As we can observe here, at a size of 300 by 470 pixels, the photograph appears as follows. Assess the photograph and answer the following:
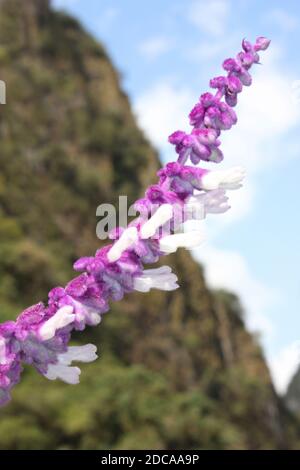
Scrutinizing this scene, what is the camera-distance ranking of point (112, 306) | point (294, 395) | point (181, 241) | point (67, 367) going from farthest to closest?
point (294, 395), point (112, 306), point (67, 367), point (181, 241)

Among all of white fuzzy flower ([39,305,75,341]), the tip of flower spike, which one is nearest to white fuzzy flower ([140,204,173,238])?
white fuzzy flower ([39,305,75,341])

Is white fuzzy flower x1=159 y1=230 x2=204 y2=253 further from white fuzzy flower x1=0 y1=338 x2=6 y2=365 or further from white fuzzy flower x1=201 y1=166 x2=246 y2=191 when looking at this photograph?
white fuzzy flower x1=0 y1=338 x2=6 y2=365

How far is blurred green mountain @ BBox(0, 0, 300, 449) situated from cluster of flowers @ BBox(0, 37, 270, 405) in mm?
8306

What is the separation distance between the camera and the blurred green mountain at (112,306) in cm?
1112

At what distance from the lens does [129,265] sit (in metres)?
0.99

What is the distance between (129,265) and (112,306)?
17651 millimetres

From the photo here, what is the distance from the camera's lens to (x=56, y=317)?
98 centimetres

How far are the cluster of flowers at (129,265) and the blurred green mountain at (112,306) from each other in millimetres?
8306

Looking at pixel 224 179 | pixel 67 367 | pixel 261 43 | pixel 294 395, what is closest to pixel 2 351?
pixel 67 367

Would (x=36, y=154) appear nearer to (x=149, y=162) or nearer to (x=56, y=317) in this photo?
(x=149, y=162)

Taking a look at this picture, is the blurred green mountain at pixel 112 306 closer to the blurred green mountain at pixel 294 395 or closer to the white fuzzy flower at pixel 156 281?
the blurred green mountain at pixel 294 395

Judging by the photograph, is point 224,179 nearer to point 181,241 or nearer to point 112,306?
point 181,241
